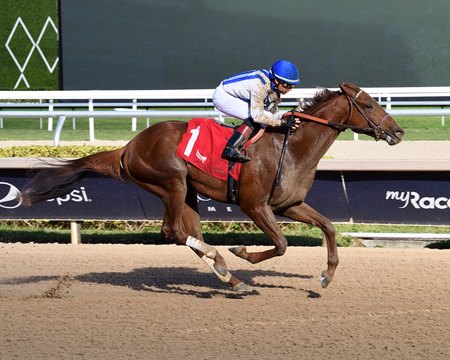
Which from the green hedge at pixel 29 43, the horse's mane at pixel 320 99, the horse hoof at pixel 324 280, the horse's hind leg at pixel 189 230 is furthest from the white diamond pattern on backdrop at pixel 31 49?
the horse hoof at pixel 324 280

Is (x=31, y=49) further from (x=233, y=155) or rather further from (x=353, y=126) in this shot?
(x=353, y=126)

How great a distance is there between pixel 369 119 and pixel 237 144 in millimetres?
774

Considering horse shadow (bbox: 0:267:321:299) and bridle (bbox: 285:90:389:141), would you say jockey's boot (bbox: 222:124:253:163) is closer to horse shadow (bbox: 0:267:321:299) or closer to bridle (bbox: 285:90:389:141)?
bridle (bbox: 285:90:389:141)

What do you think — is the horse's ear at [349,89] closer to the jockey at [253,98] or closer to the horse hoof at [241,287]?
the jockey at [253,98]

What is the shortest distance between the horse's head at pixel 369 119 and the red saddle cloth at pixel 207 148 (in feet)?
2.34

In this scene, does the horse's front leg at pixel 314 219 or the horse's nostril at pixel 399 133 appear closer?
the horse's nostril at pixel 399 133

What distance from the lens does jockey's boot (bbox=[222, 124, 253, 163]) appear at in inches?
209

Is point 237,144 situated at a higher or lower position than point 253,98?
lower

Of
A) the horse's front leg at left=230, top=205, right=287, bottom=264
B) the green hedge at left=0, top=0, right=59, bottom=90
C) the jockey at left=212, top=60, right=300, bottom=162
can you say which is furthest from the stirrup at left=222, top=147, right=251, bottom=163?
the green hedge at left=0, top=0, right=59, bottom=90

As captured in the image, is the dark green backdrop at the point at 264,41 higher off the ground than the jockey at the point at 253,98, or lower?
lower

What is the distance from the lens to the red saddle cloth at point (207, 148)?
5410 mm

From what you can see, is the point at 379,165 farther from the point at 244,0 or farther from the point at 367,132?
the point at 244,0

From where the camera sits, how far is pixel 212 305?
5.14 metres

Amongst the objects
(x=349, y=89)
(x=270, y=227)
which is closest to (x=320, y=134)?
(x=349, y=89)
